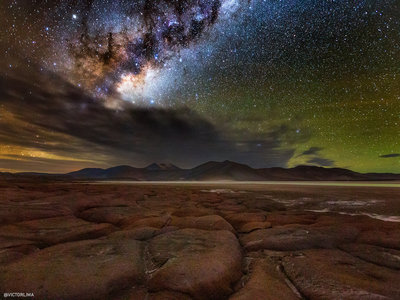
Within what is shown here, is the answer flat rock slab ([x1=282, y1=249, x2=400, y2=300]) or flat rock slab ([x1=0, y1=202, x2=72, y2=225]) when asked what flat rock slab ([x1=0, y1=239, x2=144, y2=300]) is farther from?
flat rock slab ([x1=0, y1=202, x2=72, y2=225])

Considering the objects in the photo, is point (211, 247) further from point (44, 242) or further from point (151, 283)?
point (44, 242)

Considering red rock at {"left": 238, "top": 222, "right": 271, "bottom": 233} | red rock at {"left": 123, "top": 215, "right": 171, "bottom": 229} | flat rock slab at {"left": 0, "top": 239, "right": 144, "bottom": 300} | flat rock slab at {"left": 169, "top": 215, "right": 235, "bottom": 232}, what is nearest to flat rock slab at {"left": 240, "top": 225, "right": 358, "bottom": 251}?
red rock at {"left": 238, "top": 222, "right": 271, "bottom": 233}

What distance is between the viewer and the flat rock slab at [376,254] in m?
2.72

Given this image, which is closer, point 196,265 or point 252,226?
point 196,265

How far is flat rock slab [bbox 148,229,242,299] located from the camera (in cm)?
210

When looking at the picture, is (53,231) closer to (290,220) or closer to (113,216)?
(113,216)

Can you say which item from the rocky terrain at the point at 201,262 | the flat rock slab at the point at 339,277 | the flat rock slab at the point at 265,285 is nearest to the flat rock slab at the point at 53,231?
the rocky terrain at the point at 201,262

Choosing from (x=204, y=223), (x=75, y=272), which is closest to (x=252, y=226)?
(x=204, y=223)

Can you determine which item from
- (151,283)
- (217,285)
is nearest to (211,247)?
(217,285)

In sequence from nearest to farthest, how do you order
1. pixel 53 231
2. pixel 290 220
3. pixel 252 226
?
pixel 53 231 < pixel 252 226 < pixel 290 220

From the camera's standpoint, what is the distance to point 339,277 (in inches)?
89.8

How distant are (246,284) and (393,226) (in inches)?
168

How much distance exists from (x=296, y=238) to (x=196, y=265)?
80.9 inches

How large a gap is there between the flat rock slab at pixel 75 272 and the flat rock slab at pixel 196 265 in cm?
26
